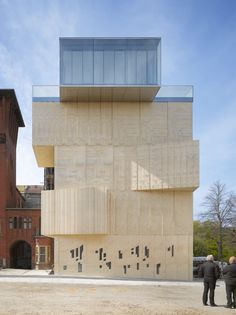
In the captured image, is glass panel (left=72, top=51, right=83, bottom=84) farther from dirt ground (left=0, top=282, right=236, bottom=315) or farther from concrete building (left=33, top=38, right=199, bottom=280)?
dirt ground (left=0, top=282, right=236, bottom=315)

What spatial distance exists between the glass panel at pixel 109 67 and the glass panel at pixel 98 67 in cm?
28

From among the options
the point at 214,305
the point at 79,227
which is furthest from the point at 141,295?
the point at 79,227

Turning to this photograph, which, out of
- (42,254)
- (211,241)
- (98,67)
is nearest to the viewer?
(98,67)

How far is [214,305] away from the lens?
15.5 m

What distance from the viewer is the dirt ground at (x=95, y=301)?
1435 cm

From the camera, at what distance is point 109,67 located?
3017 cm

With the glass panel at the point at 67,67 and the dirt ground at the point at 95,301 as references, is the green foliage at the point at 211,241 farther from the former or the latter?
the dirt ground at the point at 95,301

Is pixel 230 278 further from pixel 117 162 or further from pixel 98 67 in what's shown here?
pixel 98 67

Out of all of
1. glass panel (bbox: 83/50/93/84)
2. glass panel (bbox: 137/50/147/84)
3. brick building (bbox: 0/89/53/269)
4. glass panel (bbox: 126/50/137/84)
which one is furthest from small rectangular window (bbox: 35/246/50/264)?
glass panel (bbox: 137/50/147/84)

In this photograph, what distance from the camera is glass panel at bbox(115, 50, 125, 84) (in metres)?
30.0

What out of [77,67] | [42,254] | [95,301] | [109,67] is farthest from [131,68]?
[42,254]

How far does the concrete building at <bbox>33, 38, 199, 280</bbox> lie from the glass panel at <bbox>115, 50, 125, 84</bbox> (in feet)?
0.23

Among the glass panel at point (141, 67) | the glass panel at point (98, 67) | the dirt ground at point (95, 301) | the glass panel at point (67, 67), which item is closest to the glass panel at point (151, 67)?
the glass panel at point (141, 67)

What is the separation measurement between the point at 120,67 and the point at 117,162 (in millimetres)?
6662
